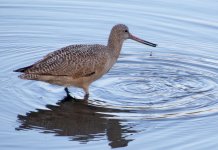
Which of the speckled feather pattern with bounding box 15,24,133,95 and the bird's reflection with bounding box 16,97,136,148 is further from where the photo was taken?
the speckled feather pattern with bounding box 15,24,133,95

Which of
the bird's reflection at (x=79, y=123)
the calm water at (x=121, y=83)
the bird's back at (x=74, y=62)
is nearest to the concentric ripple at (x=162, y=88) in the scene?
the calm water at (x=121, y=83)

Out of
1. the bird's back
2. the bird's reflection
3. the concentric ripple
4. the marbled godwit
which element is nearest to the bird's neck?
the marbled godwit

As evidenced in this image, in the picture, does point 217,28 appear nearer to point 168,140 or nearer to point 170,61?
point 170,61

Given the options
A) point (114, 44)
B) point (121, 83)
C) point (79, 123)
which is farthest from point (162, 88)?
point (79, 123)

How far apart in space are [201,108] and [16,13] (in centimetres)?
556

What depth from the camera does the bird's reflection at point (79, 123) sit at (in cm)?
920

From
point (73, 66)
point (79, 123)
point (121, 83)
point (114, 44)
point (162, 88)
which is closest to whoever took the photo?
point (79, 123)

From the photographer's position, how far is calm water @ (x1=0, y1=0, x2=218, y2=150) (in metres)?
9.16

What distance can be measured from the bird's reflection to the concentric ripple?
33 centimetres

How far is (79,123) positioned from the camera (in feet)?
31.8

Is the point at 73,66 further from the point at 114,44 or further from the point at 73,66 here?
the point at 114,44

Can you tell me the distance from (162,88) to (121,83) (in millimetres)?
689

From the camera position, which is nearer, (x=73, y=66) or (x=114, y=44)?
(x=73, y=66)

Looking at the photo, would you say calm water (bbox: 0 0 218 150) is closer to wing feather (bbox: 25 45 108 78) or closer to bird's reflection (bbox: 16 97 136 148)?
bird's reflection (bbox: 16 97 136 148)
